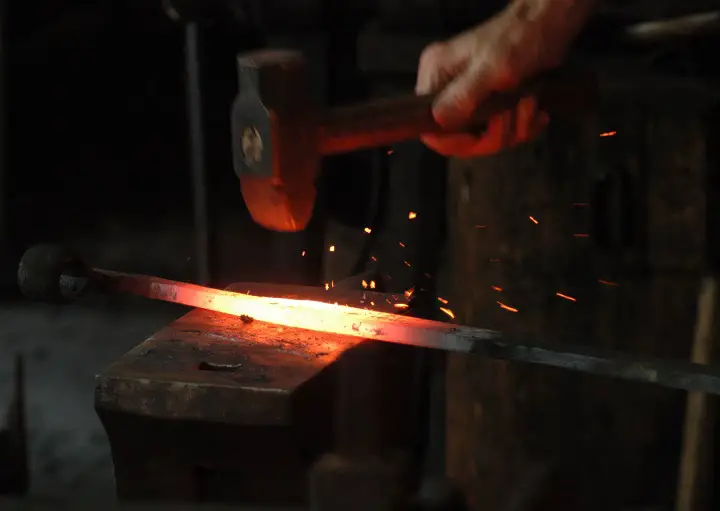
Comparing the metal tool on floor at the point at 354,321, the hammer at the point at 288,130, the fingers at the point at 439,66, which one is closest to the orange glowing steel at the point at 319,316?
the metal tool on floor at the point at 354,321

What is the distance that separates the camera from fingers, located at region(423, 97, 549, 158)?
168 centimetres

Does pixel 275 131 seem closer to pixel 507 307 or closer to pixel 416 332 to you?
pixel 416 332

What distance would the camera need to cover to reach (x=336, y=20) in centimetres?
261

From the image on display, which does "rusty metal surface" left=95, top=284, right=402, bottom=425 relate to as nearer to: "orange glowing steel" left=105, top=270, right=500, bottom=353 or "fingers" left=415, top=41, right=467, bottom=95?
"orange glowing steel" left=105, top=270, right=500, bottom=353

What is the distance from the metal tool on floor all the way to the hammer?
0.26 meters

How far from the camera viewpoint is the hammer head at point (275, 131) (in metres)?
1.35

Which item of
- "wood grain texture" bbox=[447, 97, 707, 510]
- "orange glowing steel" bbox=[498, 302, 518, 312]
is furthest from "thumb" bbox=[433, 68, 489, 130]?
"orange glowing steel" bbox=[498, 302, 518, 312]

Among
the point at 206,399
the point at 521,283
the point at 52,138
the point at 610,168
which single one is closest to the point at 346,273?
the point at 521,283

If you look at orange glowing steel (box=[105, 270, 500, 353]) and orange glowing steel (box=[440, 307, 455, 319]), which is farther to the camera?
orange glowing steel (box=[440, 307, 455, 319])

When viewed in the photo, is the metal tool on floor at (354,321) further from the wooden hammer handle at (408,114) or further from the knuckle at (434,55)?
the knuckle at (434,55)

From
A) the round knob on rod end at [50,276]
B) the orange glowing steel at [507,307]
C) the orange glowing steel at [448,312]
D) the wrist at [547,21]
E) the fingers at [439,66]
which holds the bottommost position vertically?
the orange glowing steel at [448,312]

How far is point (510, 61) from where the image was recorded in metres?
1.60

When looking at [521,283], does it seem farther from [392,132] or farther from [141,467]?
[141,467]

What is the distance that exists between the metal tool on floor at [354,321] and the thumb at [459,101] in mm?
352
